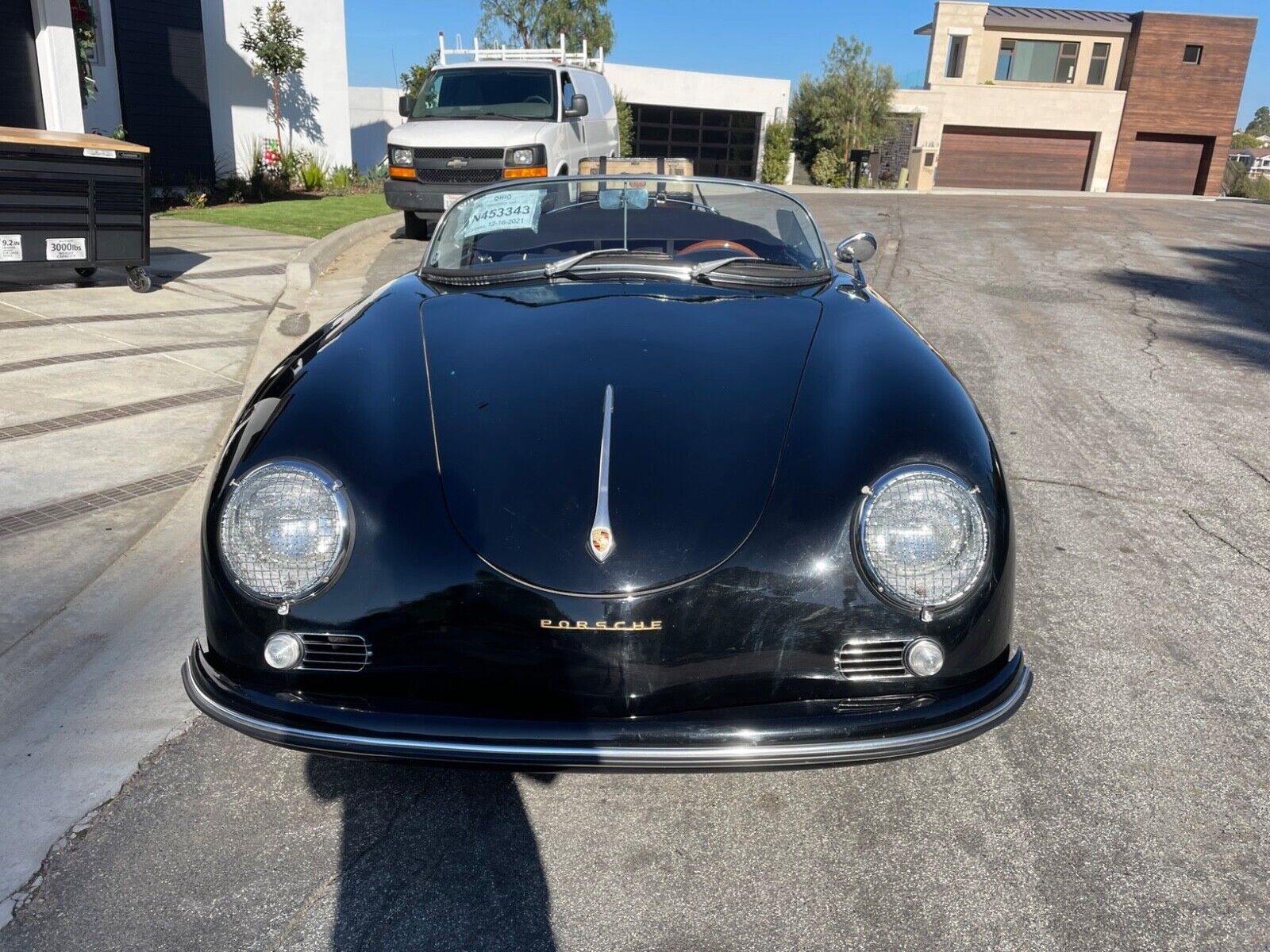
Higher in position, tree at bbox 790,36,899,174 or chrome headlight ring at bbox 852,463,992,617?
tree at bbox 790,36,899,174

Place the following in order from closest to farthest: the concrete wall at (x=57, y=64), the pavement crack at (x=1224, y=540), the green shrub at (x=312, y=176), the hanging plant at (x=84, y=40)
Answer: the pavement crack at (x=1224, y=540), the concrete wall at (x=57, y=64), the hanging plant at (x=84, y=40), the green shrub at (x=312, y=176)

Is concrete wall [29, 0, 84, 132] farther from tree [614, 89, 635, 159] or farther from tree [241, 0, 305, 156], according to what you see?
tree [614, 89, 635, 159]

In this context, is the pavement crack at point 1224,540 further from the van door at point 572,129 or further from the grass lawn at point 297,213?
the grass lawn at point 297,213

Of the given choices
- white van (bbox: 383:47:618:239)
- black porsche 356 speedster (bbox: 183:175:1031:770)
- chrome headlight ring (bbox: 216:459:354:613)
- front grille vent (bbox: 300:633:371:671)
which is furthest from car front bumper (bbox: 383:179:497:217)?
front grille vent (bbox: 300:633:371:671)

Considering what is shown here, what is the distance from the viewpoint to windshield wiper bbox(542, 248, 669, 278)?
10.8ft

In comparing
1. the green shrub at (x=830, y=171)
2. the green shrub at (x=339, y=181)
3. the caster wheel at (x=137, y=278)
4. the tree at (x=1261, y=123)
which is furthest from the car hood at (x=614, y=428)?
the tree at (x=1261, y=123)

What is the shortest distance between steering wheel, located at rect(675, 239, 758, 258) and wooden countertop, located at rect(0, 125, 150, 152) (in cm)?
548

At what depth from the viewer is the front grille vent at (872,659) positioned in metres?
2.04

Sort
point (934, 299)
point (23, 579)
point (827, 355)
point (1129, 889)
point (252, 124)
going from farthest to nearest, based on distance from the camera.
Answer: point (252, 124) < point (934, 299) < point (23, 579) < point (827, 355) < point (1129, 889)

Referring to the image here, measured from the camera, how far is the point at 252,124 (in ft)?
56.0

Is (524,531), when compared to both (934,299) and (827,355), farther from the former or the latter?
(934,299)

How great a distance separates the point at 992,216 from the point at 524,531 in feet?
49.8

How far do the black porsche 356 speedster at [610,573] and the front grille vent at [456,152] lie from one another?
29.5 feet

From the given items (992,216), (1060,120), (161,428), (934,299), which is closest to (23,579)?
(161,428)
